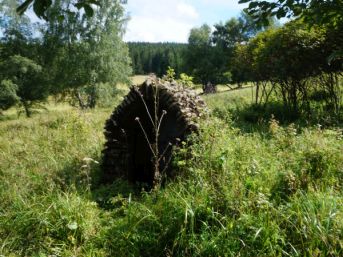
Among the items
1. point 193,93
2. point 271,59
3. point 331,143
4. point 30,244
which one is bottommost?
point 30,244

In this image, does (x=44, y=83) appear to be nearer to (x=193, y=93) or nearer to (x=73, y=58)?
(x=73, y=58)

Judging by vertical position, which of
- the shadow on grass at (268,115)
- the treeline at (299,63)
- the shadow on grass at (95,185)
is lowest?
the shadow on grass at (95,185)

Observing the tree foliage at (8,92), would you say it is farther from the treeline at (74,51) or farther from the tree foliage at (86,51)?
the tree foliage at (86,51)

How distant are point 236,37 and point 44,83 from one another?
1383 inches

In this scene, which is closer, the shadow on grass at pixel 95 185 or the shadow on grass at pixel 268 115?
the shadow on grass at pixel 95 185

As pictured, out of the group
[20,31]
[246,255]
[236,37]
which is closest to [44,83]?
[20,31]

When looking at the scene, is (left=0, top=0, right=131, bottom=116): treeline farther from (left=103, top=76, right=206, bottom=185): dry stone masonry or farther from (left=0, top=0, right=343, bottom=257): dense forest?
(left=103, top=76, right=206, bottom=185): dry stone masonry

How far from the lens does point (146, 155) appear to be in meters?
7.62

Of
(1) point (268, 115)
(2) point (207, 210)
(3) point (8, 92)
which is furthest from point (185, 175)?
(3) point (8, 92)

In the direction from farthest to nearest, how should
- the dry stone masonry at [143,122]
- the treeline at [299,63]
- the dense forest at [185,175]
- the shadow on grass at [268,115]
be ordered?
1. the treeline at [299,63]
2. the shadow on grass at [268,115]
3. the dry stone masonry at [143,122]
4. the dense forest at [185,175]

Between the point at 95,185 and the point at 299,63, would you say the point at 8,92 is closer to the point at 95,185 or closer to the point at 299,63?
the point at 299,63

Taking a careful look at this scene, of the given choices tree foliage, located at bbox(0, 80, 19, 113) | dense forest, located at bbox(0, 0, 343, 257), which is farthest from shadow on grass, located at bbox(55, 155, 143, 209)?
tree foliage, located at bbox(0, 80, 19, 113)

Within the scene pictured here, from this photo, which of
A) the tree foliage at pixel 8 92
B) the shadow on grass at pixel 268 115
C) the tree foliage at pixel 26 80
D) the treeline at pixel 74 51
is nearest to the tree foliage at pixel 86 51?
the treeline at pixel 74 51

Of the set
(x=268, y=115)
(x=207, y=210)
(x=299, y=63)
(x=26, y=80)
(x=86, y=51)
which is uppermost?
(x=86, y=51)
